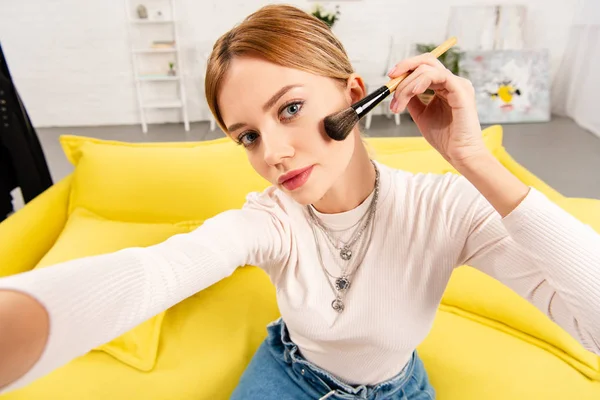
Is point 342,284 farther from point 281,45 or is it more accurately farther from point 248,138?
point 281,45

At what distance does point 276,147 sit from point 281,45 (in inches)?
6.4

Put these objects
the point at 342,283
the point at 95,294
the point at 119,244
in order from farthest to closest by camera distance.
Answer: the point at 119,244, the point at 342,283, the point at 95,294

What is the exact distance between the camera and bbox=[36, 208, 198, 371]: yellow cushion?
1.13 meters

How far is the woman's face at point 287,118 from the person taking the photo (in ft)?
2.16

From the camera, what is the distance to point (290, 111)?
67 cm

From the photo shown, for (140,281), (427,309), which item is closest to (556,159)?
(427,309)

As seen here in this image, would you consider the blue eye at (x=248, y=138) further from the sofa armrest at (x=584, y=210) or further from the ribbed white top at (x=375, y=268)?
the sofa armrest at (x=584, y=210)

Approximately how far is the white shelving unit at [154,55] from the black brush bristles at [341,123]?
3.79 meters

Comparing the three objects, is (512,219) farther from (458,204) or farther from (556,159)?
(556,159)

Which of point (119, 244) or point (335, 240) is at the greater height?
point (335, 240)

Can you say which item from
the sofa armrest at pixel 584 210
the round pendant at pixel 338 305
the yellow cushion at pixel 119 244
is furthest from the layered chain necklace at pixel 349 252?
the sofa armrest at pixel 584 210

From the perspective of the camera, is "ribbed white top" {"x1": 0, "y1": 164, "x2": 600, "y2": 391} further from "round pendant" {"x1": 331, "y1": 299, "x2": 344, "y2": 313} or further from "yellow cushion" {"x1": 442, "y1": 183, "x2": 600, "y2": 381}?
"yellow cushion" {"x1": 442, "y1": 183, "x2": 600, "y2": 381}

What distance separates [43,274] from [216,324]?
3.11 ft

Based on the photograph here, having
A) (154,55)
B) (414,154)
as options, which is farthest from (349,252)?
(154,55)
